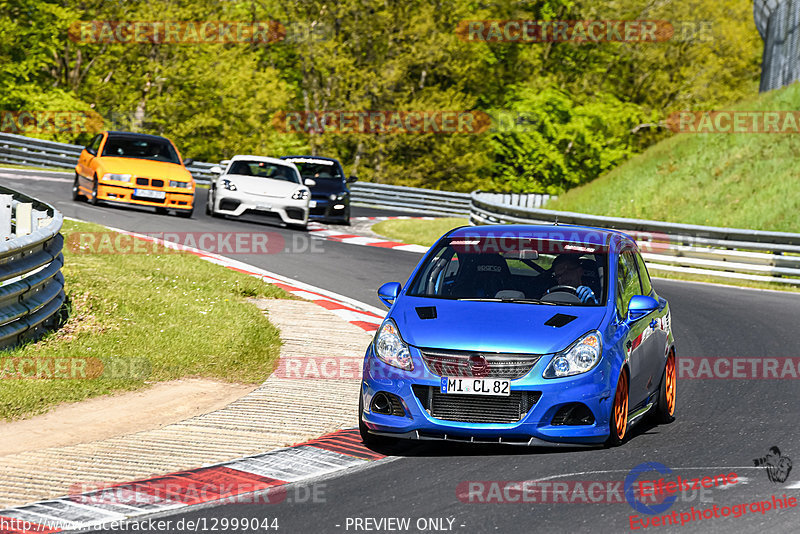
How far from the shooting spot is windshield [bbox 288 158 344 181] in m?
28.6

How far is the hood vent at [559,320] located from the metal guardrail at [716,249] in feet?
45.1

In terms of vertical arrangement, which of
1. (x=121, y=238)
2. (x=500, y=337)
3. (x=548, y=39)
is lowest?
(x=121, y=238)

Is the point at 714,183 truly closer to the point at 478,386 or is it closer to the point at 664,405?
the point at 664,405

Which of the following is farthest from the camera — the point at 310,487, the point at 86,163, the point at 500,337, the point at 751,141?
the point at 751,141

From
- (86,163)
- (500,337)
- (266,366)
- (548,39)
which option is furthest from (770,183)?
(548,39)

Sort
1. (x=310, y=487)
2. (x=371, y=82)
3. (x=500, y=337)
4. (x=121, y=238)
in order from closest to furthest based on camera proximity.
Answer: (x=310, y=487)
(x=500, y=337)
(x=121, y=238)
(x=371, y=82)

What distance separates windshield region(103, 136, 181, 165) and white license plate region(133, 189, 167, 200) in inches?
39.5

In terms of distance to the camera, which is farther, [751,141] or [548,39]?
[548,39]

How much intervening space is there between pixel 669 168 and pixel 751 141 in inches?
93.1

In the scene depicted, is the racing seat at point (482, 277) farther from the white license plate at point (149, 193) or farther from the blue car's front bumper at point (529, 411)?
the white license plate at point (149, 193)

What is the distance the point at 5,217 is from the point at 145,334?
1895 millimetres

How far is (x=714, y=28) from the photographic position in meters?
57.5

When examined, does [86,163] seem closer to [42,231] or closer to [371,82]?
[42,231]

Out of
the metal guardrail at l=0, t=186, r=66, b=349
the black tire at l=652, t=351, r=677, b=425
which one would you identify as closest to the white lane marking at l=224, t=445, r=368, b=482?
the black tire at l=652, t=351, r=677, b=425
